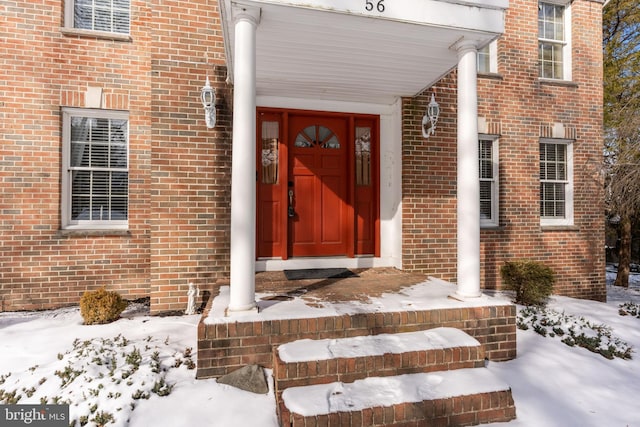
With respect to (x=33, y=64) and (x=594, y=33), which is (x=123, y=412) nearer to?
(x=33, y=64)

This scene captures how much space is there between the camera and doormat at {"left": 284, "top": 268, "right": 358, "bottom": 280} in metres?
4.52

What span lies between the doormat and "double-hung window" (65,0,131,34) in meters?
4.47

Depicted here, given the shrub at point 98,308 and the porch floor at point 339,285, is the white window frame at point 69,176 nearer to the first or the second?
the shrub at point 98,308

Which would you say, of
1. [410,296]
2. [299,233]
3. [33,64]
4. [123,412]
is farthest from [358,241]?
[33,64]

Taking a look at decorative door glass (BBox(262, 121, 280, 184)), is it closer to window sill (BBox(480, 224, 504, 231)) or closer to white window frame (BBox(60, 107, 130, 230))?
white window frame (BBox(60, 107, 130, 230))

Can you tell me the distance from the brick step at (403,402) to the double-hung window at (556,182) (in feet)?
17.3

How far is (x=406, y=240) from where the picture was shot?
17.0 feet

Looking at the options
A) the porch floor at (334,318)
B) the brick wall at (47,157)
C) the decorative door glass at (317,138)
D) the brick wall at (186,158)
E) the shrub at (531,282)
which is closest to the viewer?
the porch floor at (334,318)

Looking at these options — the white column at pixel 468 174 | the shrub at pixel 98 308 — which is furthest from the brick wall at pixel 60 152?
the white column at pixel 468 174

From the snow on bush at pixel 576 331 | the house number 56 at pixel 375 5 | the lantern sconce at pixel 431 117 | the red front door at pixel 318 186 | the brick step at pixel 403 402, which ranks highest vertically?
the house number 56 at pixel 375 5

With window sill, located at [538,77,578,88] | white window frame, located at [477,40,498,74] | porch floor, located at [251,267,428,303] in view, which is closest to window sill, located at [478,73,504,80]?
white window frame, located at [477,40,498,74]

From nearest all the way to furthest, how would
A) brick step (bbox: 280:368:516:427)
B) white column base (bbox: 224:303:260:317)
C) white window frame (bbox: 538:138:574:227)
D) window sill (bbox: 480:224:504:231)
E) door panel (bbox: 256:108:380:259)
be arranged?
brick step (bbox: 280:368:516:427)
white column base (bbox: 224:303:260:317)
door panel (bbox: 256:108:380:259)
window sill (bbox: 480:224:504:231)
white window frame (bbox: 538:138:574:227)

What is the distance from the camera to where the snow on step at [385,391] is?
223cm

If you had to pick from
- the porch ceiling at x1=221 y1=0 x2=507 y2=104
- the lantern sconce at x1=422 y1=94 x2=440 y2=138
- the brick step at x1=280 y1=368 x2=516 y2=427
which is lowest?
the brick step at x1=280 y1=368 x2=516 y2=427
